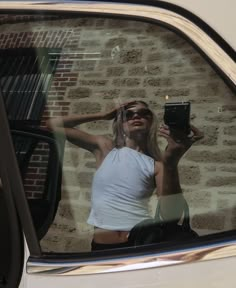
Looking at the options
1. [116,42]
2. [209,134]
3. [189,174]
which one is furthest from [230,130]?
[116,42]

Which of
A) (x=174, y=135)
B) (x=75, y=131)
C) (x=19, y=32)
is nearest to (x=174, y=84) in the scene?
(x=174, y=135)

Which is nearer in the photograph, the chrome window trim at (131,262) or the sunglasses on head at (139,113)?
the chrome window trim at (131,262)

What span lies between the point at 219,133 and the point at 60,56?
49 centimetres

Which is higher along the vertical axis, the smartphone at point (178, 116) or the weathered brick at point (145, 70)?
the weathered brick at point (145, 70)

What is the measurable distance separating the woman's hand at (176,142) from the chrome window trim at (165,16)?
19 cm

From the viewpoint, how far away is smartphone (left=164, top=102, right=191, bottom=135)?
2066 mm

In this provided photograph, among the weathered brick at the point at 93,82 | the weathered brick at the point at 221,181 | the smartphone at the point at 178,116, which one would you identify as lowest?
the weathered brick at the point at 221,181

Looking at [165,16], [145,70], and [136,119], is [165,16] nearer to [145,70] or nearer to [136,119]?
[145,70]

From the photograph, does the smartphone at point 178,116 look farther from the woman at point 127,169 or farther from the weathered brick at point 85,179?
the weathered brick at point 85,179

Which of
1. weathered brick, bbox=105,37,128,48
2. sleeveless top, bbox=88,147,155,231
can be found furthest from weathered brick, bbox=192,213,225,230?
weathered brick, bbox=105,37,128,48

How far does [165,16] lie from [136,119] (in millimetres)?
309

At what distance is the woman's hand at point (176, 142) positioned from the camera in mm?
2080

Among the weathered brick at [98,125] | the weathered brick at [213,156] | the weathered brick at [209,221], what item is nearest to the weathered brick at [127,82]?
the weathered brick at [98,125]

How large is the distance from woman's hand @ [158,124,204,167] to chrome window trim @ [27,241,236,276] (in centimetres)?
25
